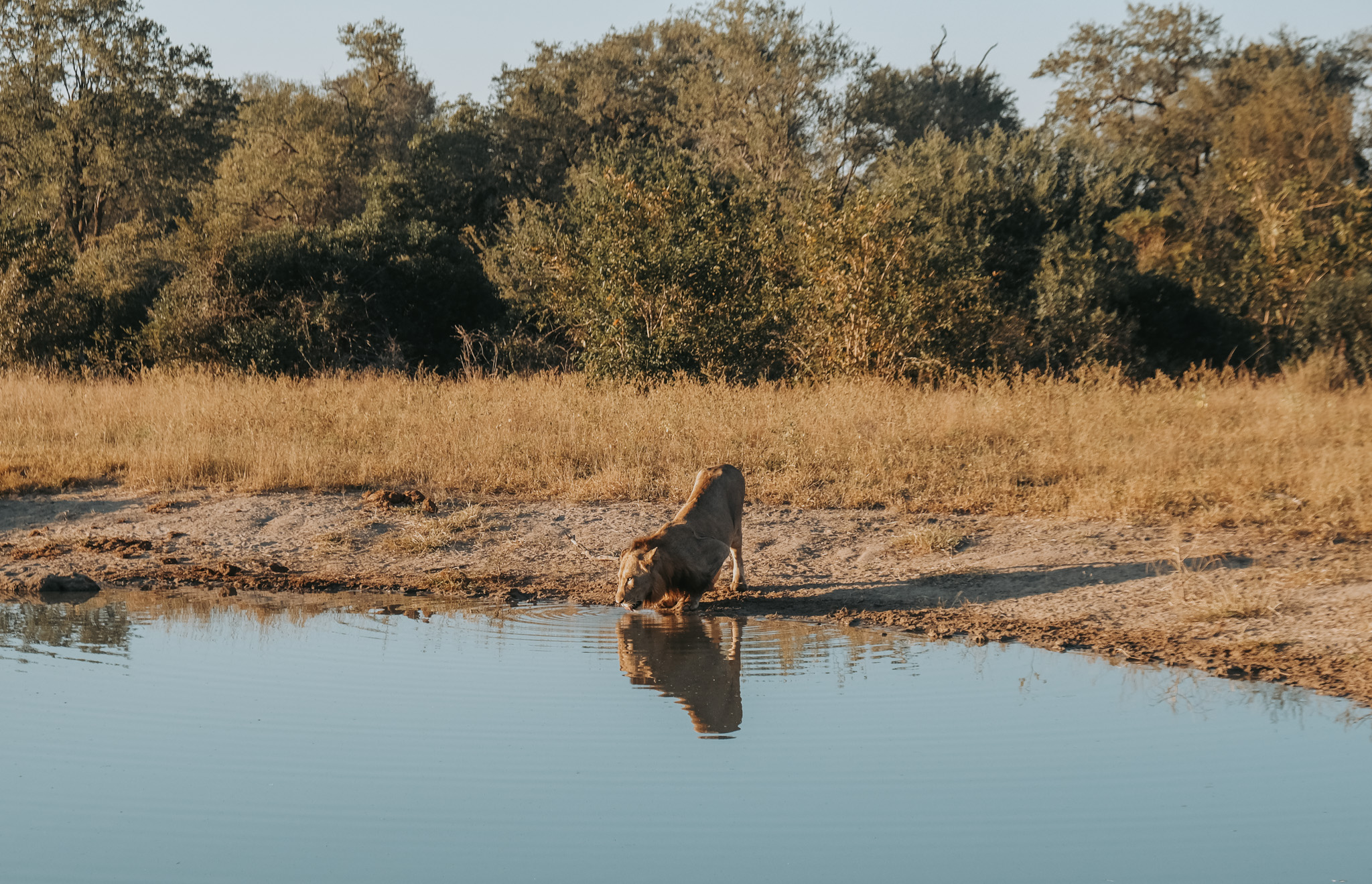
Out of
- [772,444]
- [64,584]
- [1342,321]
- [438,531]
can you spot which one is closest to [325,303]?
[772,444]

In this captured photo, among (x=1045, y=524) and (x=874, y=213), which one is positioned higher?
(x=874, y=213)

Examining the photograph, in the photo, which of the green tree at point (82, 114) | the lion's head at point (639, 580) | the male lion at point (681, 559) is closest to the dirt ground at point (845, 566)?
the male lion at point (681, 559)

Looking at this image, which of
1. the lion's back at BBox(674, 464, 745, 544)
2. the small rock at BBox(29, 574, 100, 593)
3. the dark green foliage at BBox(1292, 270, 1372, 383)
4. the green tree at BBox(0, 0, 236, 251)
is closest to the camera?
the lion's back at BBox(674, 464, 745, 544)

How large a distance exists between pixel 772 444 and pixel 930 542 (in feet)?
9.99

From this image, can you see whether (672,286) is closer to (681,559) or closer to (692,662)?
(681,559)

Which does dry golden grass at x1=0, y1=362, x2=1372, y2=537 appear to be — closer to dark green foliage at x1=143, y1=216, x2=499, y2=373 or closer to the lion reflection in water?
the lion reflection in water

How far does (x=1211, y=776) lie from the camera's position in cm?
463

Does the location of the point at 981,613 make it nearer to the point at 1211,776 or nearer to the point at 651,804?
the point at 1211,776

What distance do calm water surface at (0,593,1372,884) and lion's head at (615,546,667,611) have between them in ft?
0.72

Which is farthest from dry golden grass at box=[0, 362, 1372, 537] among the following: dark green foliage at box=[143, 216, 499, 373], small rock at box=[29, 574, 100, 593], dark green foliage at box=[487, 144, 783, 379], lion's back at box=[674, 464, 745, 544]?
dark green foliage at box=[143, 216, 499, 373]

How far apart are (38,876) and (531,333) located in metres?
19.7

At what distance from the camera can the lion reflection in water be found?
5598 mm

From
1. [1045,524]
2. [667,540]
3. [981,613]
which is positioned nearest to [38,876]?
[667,540]

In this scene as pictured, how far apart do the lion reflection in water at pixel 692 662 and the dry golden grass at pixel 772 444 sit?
126 inches
